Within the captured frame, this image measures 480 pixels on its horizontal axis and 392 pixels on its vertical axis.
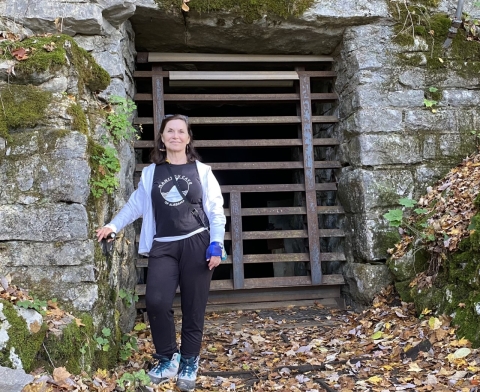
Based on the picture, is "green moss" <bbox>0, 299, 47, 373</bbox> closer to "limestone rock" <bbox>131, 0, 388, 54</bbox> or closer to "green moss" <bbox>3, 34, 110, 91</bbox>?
"green moss" <bbox>3, 34, 110, 91</bbox>

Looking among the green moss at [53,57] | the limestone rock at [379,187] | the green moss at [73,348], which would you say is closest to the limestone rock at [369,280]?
the limestone rock at [379,187]

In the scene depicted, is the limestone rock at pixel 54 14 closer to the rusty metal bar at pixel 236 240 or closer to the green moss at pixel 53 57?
the green moss at pixel 53 57

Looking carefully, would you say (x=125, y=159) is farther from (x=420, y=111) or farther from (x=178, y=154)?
(x=420, y=111)

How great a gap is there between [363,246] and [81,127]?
2.93m

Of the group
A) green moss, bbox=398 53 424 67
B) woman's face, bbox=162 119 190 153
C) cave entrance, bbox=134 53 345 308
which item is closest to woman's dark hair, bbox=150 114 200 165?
woman's face, bbox=162 119 190 153

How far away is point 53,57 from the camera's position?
9.96 feet

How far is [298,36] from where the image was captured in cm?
491

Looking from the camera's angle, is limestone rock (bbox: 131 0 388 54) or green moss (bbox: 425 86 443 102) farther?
green moss (bbox: 425 86 443 102)

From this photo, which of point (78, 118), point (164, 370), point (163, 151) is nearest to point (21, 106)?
point (78, 118)

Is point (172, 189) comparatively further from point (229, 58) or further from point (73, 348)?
point (229, 58)

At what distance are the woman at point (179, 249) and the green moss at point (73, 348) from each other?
39 centimetres

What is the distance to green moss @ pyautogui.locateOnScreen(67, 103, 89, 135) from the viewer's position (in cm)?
301

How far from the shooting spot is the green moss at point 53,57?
9.88 feet

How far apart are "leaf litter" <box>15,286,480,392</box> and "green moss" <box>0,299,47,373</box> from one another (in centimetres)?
9
